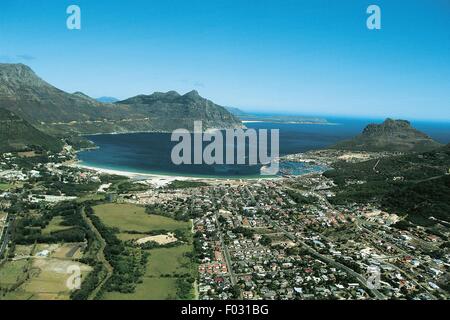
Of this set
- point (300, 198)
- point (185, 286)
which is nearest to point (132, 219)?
point (185, 286)

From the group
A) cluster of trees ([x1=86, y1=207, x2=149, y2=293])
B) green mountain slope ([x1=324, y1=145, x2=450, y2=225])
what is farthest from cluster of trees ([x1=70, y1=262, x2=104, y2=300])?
green mountain slope ([x1=324, y1=145, x2=450, y2=225])

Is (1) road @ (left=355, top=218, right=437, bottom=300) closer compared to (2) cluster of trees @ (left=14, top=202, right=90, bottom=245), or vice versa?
(1) road @ (left=355, top=218, right=437, bottom=300)

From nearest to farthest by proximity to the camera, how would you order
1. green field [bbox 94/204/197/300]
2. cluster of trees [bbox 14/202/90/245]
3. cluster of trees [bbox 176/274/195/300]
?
cluster of trees [bbox 176/274/195/300]
green field [bbox 94/204/197/300]
cluster of trees [bbox 14/202/90/245]


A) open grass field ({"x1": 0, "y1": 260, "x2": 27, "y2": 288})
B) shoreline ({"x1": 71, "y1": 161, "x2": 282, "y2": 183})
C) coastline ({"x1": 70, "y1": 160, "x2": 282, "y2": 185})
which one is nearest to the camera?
open grass field ({"x1": 0, "y1": 260, "x2": 27, "y2": 288})

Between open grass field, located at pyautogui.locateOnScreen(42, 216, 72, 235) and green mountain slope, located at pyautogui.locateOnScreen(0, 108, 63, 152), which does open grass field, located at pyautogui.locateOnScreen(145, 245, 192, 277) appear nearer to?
open grass field, located at pyautogui.locateOnScreen(42, 216, 72, 235)

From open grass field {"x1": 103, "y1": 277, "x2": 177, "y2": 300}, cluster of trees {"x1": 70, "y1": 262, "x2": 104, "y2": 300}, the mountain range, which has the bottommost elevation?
open grass field {"x1": 103, "y1": 277, "x2": 177, "y2": 300}
